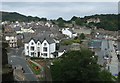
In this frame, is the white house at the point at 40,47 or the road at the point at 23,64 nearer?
the road at the point at 23,64

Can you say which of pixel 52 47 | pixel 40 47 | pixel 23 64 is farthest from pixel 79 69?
pixel 40 47

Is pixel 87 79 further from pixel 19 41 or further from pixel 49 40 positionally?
pixel 19 41

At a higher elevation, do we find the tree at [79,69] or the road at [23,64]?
the tree at [79,69]

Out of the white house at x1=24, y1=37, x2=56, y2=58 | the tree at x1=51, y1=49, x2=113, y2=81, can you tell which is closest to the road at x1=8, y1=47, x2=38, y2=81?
the tree at x1=51, y1=49, x2=113, y2=81

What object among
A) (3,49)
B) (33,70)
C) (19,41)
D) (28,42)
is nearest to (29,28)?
(19,41)

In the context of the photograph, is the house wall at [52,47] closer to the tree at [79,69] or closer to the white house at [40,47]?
the white house at [40,47]

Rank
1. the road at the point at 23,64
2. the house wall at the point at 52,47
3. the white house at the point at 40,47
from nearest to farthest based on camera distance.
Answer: the road at the point at 23,64, the white house at the point at 40,47, the house wall at the point at 52,47

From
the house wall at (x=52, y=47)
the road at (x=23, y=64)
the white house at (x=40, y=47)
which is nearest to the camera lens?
the road at (x=23, y=64)

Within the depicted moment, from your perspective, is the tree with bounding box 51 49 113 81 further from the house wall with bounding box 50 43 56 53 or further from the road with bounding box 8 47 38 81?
the house wall with bounding box 50 43 56 53

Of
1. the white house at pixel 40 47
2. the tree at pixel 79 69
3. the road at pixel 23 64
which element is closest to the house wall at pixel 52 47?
the white house at pixel 40 47

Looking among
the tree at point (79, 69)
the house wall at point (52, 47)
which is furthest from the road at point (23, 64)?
the house wall at point (52, 47)
